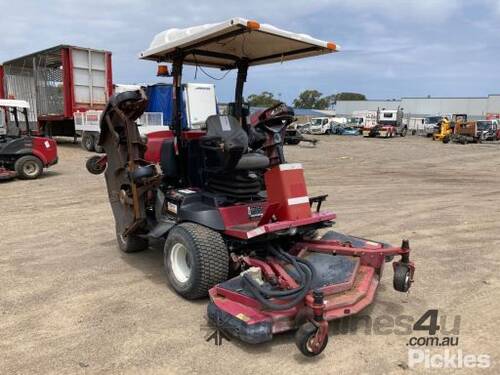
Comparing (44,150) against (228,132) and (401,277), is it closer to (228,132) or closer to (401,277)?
(228,132)

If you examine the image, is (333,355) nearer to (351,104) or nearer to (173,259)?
(173,259)

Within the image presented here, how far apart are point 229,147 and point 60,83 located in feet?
51.2

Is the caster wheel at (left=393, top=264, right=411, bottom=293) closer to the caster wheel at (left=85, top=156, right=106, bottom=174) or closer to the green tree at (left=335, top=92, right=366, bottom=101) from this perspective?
the caster wheel at (left=85, top=156, right=106, bottom=174)

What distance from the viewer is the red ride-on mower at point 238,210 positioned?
316 centimetres

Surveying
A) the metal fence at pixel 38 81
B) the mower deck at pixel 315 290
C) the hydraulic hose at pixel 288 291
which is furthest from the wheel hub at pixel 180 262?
the metal fence at pixel 38 81

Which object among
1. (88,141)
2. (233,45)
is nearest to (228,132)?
(233,45)

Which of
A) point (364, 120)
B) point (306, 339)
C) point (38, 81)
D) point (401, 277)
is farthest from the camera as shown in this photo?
point (364, 120)

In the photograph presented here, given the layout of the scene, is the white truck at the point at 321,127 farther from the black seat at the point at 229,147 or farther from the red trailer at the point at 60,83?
the black seat at the point at 229,147

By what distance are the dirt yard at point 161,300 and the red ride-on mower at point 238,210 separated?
21 cm

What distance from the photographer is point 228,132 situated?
384cm

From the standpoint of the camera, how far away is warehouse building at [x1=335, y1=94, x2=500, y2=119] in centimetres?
6512

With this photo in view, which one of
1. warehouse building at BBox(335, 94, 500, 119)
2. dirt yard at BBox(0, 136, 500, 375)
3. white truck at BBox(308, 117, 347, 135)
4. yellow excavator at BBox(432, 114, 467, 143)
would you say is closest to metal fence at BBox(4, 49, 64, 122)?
dirt yard at BBox(0, 136, 500, 375)

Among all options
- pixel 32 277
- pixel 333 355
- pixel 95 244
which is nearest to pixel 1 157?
pixel 95 244

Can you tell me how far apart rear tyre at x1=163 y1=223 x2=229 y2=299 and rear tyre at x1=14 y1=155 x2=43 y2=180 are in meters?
8.22
